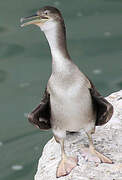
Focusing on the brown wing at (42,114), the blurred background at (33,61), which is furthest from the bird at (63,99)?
the blurred background at (33,61)

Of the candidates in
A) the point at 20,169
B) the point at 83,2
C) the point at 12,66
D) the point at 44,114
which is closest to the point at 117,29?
the point at 83,2

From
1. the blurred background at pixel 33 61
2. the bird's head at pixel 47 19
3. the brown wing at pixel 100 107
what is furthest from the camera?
the blurred background at pixel 33 61

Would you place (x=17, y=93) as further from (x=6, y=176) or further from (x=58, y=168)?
(x=58, y=168)

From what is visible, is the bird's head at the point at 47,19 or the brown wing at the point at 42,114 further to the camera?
the brown wing at the point at 42,114

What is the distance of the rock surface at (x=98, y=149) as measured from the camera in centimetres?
298

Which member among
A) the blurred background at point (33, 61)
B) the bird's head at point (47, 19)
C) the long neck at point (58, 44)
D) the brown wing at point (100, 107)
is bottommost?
the blurred background at point (33, 61)

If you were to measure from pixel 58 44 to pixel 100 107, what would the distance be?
48cm

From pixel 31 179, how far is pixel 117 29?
7.94 ft

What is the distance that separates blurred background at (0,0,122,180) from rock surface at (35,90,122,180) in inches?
51.5

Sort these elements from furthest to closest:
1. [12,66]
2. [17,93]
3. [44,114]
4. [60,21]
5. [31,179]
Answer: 1. [12,66]
2. [17,93]
3. [31,179]
4. [44,114]
5. [60,21]

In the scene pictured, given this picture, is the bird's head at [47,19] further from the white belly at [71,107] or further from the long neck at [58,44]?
the white belly at [71,107]

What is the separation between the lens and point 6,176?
4.53 meters

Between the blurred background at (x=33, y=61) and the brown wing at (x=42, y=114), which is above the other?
the brown wing at (x=42, y=114)

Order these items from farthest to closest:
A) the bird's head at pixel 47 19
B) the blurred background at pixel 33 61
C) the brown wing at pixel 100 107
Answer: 1. the blurred background at pixel 33 61
2. the brown wing at pixel 100 107
3. the bird's head at pixel 47 19
